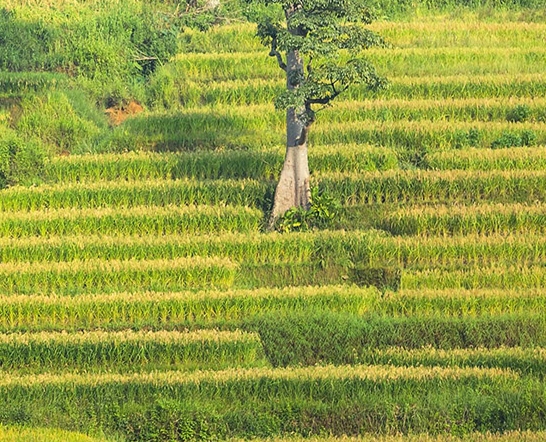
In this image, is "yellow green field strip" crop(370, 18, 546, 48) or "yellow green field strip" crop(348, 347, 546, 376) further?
"yellow green field strip" crop(370, 18, 546, 48)

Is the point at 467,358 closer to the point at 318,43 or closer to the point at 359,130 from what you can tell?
the point at 318,43

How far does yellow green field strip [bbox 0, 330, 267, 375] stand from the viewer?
1767 centimetres

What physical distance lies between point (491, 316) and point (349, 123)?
25.5 feet

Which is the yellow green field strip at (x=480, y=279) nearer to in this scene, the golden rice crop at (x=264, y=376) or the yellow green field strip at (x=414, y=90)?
the golden rice crop at (x=264, y=376)

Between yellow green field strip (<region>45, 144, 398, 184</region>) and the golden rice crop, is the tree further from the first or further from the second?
the golden rice crop

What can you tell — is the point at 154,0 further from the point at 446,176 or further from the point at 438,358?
the point at 438,358

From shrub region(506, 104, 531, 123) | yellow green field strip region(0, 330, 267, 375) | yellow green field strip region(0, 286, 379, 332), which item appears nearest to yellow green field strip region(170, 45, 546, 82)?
shrub region(506, 104, 531, 123)

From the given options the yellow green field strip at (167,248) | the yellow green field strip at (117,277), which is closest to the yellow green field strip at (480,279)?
the yellow green field strip at (167,248)

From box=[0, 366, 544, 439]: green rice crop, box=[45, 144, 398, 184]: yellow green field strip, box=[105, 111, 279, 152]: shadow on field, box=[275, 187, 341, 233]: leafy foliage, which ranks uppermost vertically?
box=[105, 111, 279, 152]: shadow on field

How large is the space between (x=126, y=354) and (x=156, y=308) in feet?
4.89

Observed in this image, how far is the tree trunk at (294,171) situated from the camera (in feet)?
72.4

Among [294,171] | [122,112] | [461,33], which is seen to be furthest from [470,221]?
[461,33]

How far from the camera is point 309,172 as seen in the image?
23.3 m

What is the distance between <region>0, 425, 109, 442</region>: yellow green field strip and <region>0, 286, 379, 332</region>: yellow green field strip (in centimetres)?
366
